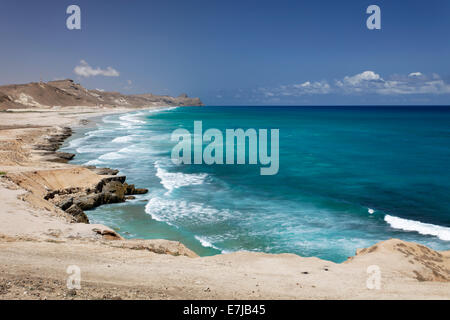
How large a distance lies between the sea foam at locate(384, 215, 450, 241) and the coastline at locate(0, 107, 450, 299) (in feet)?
17.9

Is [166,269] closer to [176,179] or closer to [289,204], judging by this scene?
[289,204]

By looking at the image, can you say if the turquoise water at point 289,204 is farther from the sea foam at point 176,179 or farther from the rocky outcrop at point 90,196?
the rocky outcrop at point 90,196

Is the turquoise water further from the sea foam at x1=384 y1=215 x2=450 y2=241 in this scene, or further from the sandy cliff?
the sandy cliff

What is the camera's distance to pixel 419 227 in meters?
17.8

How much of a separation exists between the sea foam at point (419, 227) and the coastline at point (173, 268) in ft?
17.9

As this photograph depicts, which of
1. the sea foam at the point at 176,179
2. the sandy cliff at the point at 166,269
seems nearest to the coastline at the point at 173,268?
the sandy cliff at the point at 166,269

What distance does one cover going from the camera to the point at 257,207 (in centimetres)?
2142

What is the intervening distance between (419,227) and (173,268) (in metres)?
14.3

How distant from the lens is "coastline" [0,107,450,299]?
7.29 meters

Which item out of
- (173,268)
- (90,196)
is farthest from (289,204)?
(173,268)

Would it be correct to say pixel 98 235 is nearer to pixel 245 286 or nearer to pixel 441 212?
pixel 245 286

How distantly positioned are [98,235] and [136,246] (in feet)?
6.04

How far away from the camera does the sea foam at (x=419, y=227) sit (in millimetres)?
16812
